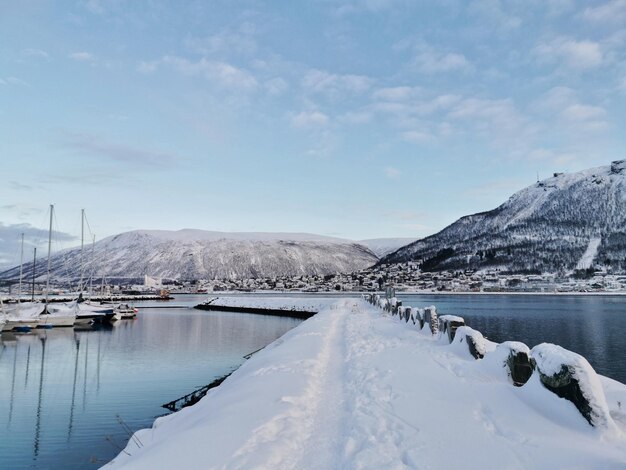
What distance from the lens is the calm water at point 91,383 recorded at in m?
15.1

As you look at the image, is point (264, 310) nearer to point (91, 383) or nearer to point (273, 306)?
point (273, 306)

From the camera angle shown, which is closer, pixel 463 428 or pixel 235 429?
pixel 463 428

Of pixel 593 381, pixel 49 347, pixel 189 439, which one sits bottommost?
pixel 49 347

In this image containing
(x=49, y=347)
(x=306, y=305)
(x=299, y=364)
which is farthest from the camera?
(x=306, y=305)

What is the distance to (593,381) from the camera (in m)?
7.62

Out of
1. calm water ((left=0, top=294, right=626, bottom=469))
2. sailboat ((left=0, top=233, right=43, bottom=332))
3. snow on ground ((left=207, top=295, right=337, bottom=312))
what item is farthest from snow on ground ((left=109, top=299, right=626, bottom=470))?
snow on ground ((left=207, top=295, right=337, bottom=312))

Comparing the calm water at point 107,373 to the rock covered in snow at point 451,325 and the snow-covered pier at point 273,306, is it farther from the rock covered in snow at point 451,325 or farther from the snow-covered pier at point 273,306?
the snow-covered pier at point 273,306

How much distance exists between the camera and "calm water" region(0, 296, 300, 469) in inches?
595

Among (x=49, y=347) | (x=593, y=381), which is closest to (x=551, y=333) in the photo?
(x=593, y=381)

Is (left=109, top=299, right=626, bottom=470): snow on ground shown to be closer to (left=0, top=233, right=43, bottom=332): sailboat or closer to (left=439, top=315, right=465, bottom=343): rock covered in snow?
(left=439, top=315, right=465, bottom=343): rock covered in snow

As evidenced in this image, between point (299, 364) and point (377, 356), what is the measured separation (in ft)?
10.1

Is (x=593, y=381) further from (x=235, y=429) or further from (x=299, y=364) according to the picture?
(x=299, y=364)

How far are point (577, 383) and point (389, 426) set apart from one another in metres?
3.40

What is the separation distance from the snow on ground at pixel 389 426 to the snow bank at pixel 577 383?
167 mm
